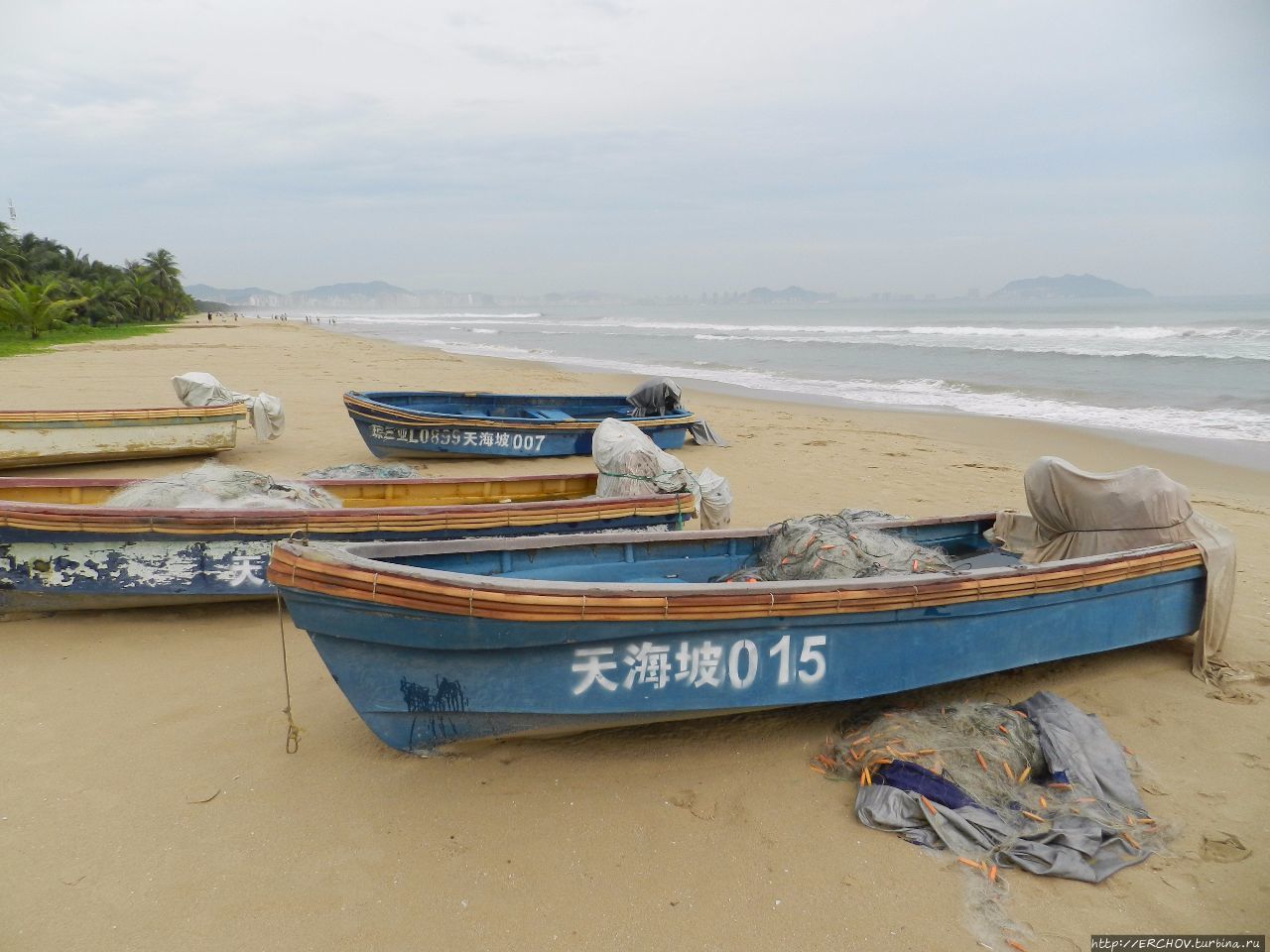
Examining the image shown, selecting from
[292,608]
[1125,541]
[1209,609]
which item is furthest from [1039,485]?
[292,608]

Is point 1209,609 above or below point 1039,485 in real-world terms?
below

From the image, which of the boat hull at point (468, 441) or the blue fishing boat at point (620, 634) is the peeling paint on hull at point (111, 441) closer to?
the boat hull at point (468, 441)

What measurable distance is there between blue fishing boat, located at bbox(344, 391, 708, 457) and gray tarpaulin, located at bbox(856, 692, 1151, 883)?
6259 millimetres

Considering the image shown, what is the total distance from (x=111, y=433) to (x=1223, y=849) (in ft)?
34.7

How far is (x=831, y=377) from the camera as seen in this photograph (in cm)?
2353

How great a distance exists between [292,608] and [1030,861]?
10.5 ft

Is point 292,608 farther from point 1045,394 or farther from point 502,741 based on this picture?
point 1045,394

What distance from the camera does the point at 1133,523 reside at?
195 inches

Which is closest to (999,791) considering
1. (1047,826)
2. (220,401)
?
(1047,826)

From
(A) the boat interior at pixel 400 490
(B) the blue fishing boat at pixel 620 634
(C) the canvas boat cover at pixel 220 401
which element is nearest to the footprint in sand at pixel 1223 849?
(B) the blue fishing boat at pixel 620 634

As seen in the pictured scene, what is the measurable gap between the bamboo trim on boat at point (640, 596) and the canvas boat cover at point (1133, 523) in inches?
34.8

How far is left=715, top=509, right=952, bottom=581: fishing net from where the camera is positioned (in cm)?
441

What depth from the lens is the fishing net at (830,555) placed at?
4.41 m

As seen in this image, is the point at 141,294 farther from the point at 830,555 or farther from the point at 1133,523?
the point at 1133,523
